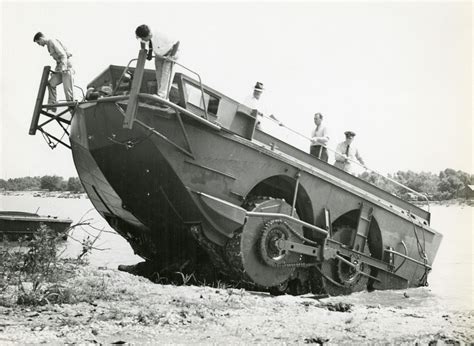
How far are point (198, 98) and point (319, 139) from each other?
350 cm

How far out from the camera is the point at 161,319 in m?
5.12

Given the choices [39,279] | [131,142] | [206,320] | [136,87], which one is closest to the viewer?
[206,320]

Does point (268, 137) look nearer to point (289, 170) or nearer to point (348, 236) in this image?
point (289, 170)

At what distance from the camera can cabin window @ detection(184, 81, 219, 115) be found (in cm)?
705

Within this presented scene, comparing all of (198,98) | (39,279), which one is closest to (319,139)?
(198,98)

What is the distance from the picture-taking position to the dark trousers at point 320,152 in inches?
378

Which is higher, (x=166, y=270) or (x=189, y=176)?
(x=189, y=176)

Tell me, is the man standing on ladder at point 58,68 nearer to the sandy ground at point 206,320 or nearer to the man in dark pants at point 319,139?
the sandy ground at point 206,320

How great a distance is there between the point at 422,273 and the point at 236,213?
5.59 m

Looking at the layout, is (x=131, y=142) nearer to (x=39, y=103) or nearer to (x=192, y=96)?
(x=192, y=96)

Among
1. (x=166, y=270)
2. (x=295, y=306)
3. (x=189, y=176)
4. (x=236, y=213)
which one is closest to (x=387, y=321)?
(x=295, y=306)

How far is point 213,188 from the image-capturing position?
24.2 ft

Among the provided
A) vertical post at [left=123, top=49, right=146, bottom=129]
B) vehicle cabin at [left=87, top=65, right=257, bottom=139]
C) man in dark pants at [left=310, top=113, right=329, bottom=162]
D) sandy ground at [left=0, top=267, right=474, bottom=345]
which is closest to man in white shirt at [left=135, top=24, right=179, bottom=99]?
vertical post at [left=123, top=49, right=146, bottom=129]

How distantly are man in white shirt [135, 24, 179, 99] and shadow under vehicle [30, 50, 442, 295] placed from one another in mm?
166
